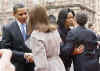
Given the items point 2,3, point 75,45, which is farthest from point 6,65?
point 2,3

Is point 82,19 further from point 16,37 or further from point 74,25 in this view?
point 16,37

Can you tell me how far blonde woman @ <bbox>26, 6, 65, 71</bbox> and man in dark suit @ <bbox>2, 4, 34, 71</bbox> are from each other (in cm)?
75

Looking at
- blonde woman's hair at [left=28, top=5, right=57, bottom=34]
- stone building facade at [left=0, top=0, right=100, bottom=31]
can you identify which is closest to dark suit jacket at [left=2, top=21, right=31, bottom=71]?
blonde woman's hair at [left=28, top=5, right=57, bottom=34]

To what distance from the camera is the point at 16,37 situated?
5.13 m

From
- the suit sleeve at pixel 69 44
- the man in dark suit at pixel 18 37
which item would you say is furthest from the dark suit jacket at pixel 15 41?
the suit sleeve at pixel 69 44

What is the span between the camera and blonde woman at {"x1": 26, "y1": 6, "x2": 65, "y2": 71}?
424cm

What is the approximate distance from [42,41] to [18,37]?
0.95 m

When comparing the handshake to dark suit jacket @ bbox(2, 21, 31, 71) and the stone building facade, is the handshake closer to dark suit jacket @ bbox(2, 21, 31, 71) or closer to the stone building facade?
dark suit jacket @ bbox(2, 21, 31, 71)

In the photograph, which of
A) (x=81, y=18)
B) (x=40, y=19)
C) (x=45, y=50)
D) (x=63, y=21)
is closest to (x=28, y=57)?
(x=45, y=50)

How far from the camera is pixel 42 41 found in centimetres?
428

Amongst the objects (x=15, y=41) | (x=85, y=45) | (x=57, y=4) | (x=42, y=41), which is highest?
(x=42, y=41)

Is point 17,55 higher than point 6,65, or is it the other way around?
point 6,65

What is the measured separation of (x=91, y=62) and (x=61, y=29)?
2.52 ft

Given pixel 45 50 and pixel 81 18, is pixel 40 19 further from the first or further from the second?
pixel 81 18
